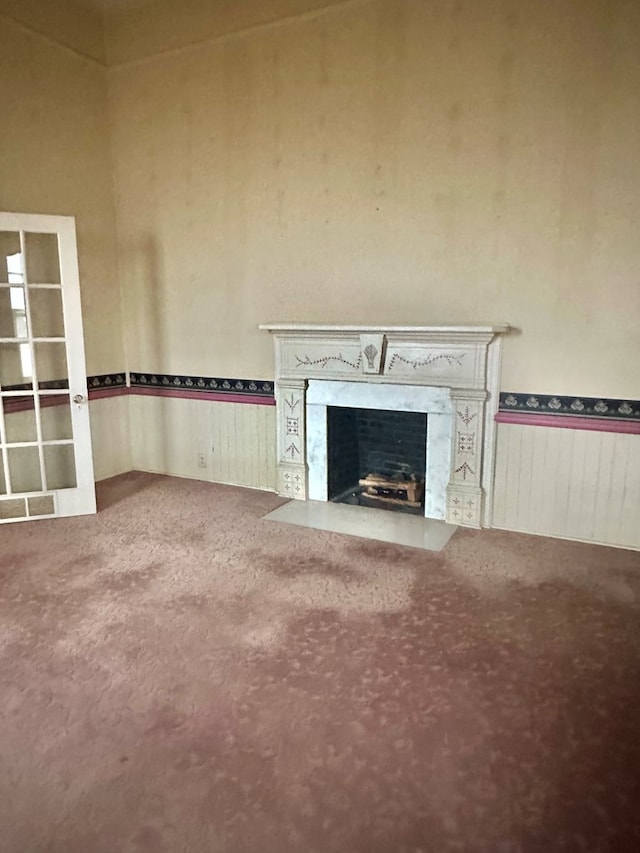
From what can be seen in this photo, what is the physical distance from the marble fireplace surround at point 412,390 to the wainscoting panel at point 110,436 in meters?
1.52

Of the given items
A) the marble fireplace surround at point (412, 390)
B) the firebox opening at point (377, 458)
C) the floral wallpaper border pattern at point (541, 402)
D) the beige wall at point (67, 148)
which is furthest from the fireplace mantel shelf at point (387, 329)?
the beige wall at point (67, 148)

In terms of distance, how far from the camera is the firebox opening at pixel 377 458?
419cm

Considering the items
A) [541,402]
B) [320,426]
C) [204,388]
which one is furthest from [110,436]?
[541,402]

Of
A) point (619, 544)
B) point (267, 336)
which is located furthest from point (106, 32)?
point (619, 544)

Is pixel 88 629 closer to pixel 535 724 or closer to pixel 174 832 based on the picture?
pixel 174 832

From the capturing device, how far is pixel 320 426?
422 cm

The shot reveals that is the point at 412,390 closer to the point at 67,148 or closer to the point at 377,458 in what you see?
the point at 377,458

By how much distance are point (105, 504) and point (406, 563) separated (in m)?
2.26

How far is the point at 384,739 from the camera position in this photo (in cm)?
194

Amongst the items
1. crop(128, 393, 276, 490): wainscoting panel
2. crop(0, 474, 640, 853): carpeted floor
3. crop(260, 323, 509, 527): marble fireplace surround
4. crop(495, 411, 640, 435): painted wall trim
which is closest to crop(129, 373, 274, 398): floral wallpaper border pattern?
crop(128, 393, 276, 490): wainscoting panel

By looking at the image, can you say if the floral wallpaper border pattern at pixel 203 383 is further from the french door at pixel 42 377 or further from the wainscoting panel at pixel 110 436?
the french door at pixel 42 377

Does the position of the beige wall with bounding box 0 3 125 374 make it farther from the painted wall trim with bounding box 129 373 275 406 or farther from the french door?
the french door

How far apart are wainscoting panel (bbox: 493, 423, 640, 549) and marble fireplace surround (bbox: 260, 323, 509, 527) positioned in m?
0.13

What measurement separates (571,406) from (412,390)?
958mm
